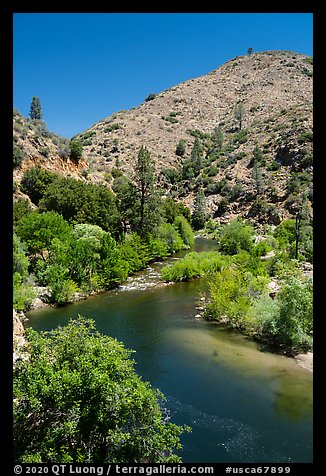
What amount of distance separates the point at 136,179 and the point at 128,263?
1070 centimetres

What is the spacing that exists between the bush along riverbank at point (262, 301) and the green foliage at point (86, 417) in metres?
8.79

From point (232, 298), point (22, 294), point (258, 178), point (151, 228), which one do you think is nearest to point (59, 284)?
point (22, 294)

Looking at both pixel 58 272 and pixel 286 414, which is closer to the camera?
pixel 286 414

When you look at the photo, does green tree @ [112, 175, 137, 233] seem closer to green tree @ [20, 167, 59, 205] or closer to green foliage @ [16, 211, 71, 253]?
green tree @ [20, 167, 59, 205]

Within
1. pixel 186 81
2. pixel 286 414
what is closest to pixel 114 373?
pixel 286 414

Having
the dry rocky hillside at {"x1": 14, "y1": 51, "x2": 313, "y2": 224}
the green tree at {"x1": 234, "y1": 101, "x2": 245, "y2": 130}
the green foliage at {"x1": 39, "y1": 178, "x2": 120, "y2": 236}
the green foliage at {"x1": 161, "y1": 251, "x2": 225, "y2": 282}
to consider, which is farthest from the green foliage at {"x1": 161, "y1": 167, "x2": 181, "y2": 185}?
the green foliage at {"x1": 161, "y1": 251, "x2": 225, "y2": 282}

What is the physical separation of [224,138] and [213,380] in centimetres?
6946

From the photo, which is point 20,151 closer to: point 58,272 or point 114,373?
point 58,272

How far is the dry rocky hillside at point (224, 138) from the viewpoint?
2003 inches

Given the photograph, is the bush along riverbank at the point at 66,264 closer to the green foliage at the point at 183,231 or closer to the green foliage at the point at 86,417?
the green foliage at the point at 183,231

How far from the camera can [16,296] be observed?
19.7 metres

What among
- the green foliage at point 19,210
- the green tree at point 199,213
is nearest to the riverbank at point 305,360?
the green foliage at point 19,210

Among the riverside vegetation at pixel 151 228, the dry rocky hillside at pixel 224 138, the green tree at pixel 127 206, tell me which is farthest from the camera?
the dry rocky hillside at pixel 224 138

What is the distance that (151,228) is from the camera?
1407 inches
